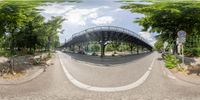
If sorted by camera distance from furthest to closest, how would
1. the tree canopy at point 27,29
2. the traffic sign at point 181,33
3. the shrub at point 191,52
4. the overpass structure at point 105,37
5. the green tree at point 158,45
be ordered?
the traffic sign at point 181,33 → the shrub at point 191,52 → the green tree at point 158,45 → the tree canopy at point 27,29 → the overpass structure at point 105,37

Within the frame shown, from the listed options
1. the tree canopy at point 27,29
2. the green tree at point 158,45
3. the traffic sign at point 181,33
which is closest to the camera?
the tree canopy at point 27,29

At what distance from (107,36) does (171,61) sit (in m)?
1.21

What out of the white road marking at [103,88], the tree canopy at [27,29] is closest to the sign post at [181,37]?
the white road marking at [103,88]

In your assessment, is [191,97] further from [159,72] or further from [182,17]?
[182,17]

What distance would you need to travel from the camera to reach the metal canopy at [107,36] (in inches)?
166

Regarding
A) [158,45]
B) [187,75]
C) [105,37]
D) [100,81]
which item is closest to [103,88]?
[100,81]

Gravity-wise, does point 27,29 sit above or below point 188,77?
above

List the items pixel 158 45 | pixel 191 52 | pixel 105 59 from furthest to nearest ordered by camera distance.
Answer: pixel 191 52 → pixel 158 45 → pixel 105 59

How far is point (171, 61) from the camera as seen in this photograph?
4938 millimetres

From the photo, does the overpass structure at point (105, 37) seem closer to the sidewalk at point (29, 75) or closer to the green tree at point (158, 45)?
the green tree at point (158, 45)

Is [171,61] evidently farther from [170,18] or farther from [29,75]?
[29,75]

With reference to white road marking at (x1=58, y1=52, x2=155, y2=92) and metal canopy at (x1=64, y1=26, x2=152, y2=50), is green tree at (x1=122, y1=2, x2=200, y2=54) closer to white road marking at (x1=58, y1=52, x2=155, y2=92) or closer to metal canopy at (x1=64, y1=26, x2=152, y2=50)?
metal canopy at (x1=64, y1=26, x2=152, y2=50)

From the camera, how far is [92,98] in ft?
15.4

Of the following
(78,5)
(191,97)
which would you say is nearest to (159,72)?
(191,97)
